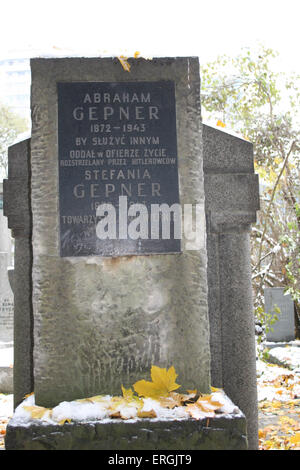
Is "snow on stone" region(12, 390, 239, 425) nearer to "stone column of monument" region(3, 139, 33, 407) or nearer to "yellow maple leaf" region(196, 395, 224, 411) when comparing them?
"yellow maple leaf" region(196, 395, 224, 411)

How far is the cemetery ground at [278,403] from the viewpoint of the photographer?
3.88 meters

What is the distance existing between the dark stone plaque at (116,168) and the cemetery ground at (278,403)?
6.98 feet

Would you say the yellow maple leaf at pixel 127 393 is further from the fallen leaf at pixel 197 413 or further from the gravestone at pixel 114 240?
the fallen leaf at pixel 197 413

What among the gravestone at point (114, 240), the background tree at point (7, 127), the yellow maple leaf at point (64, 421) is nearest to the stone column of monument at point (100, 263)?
the gravestone at point (114, 240)

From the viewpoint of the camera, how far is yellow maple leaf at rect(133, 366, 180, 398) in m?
2.72

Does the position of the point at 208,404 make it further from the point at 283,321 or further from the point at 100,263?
the point at 283,321

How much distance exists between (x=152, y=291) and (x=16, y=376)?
4.24 ft

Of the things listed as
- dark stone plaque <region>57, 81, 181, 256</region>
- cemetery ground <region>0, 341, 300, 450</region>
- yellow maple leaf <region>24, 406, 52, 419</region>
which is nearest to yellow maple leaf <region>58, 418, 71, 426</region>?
yellow maple leaf <region>24, 406, 52, 419</region>

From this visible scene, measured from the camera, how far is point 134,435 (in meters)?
2.51

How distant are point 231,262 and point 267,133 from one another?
794cm

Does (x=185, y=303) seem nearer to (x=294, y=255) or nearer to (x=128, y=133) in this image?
(x=128, y=133)

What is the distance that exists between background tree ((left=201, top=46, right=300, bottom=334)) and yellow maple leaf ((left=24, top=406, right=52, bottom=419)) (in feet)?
22.5

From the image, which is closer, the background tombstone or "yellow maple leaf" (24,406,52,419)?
"yellow maple leaf" (24,406,52,419)
